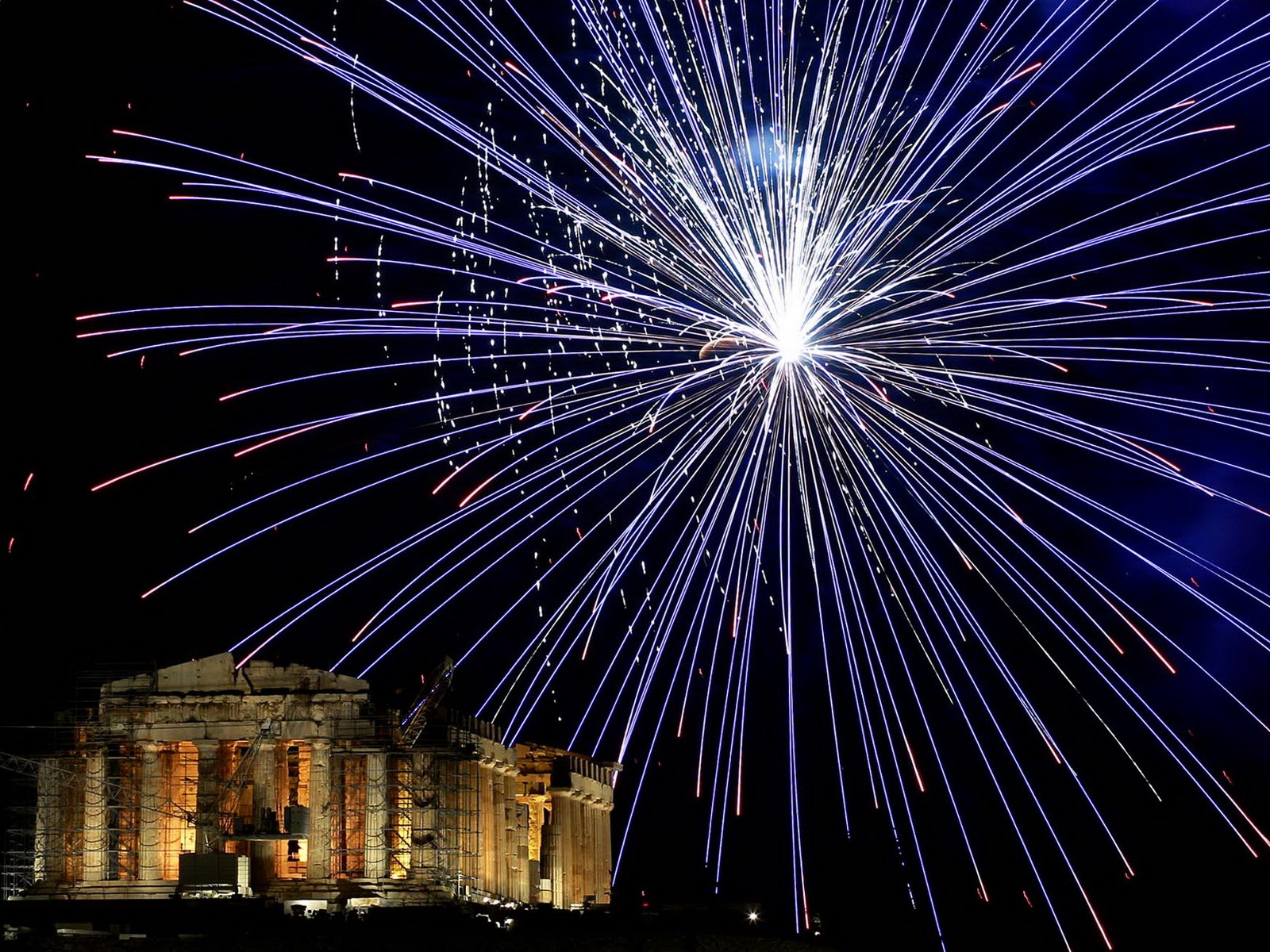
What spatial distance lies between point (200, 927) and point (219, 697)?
43.4 feet

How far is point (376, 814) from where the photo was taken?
7106 cm

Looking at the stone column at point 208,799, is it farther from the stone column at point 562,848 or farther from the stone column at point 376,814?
the stone column at point 562,848

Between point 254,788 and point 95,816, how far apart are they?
5.83 metres

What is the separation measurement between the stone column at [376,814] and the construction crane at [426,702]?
1169 millimetres

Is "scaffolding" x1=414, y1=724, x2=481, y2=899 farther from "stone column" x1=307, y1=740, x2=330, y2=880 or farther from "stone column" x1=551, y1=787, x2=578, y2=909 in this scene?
"stone column" x1=551, y1=787, x2=578, y2=909

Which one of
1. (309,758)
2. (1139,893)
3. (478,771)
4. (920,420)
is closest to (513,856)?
(478,771)

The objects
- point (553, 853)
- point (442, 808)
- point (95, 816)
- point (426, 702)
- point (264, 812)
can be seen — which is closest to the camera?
point (264, 812)

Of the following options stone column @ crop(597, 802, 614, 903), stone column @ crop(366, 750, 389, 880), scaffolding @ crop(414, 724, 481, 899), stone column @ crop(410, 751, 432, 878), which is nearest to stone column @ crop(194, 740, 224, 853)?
stone column @ crop(366, 750, 389, 880)

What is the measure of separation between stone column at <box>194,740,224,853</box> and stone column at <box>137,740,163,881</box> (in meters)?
1.44

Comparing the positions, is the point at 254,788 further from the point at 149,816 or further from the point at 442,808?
the point at 442,808

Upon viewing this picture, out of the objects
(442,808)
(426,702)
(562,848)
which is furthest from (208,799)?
(562,848)

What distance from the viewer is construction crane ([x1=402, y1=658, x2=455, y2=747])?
70.9m

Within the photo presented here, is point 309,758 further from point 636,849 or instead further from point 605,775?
point 636,849

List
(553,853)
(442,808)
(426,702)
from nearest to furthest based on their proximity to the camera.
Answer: (426,702)
(442,808)
(553,853)
